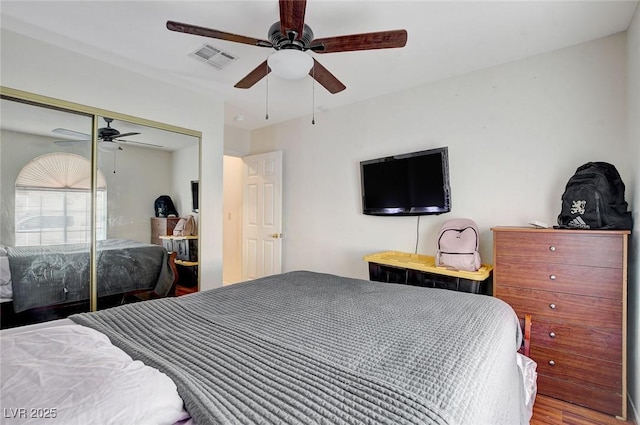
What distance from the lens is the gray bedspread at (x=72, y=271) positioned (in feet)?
7.68

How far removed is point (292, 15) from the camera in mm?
1626

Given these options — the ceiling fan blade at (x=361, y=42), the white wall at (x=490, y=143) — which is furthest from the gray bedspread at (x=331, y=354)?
the ceiling fan blade at (x=361, y=42)

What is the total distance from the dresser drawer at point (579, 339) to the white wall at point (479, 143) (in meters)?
0.73

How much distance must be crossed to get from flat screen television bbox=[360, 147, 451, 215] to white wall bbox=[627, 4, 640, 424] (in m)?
1.21

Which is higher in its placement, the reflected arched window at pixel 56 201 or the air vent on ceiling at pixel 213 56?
the air vent on ceiling at pixel 213 56

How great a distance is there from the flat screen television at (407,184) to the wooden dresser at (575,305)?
2.50 ft

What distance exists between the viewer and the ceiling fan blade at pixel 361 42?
1.77 m

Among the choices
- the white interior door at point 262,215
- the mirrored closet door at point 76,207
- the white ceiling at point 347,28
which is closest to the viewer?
the white ceiling at point 347,28

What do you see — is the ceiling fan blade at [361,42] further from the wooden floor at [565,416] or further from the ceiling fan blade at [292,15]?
the wooden floor at [565,416]

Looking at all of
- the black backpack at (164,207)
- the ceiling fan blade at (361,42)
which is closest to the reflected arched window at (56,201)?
the black backpack at (164,207)

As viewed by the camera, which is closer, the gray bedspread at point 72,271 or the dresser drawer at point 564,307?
the dresser drawer at point 564,307

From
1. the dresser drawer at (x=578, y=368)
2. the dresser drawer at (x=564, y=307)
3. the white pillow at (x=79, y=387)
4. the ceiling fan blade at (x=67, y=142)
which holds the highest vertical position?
the ceiling fan blade at (x=67, y=142)

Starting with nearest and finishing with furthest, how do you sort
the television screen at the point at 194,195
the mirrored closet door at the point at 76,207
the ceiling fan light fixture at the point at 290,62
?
the ceiling fan light fixture at the point at 290,62 → the mirrored closet door at the point at 76,207 → the television screen at the point at 194,195

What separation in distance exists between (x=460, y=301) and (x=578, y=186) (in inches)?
48.8
